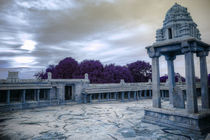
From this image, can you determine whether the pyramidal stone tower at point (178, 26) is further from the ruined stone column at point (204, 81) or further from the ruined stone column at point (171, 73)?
the ruined stone column at point (171, 73)

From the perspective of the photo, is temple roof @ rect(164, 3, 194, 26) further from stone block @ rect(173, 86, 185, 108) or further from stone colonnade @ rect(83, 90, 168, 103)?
stone colonnade @ rect(83, 90, 168, 103)

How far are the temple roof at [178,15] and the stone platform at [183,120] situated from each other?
687cm

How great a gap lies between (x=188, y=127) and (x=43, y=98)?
71.5ft

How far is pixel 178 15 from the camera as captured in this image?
11.5 m

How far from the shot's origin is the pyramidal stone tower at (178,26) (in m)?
10.6

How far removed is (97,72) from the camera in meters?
41.0

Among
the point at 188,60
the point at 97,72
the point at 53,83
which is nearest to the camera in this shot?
the point at 188,60

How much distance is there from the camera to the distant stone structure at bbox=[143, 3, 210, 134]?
935 centimetres

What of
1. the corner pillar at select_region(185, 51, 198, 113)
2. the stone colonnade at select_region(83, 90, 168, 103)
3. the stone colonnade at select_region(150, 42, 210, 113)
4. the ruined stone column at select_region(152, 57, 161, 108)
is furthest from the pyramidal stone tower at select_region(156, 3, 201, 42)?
the stone colonnade at select_region(83, 90, 168, 103)

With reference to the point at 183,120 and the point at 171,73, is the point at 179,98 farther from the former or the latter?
the point at 171,73

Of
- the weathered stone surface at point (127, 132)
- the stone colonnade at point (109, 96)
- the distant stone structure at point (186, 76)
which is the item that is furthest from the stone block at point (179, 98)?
the stone colonnade at point (109, 96)

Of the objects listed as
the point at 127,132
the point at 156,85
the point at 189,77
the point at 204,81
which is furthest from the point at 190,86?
the point at 127,132

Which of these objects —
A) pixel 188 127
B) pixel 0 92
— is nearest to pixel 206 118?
pixel 188 127

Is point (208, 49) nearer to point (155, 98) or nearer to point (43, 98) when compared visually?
point (155, 98)
